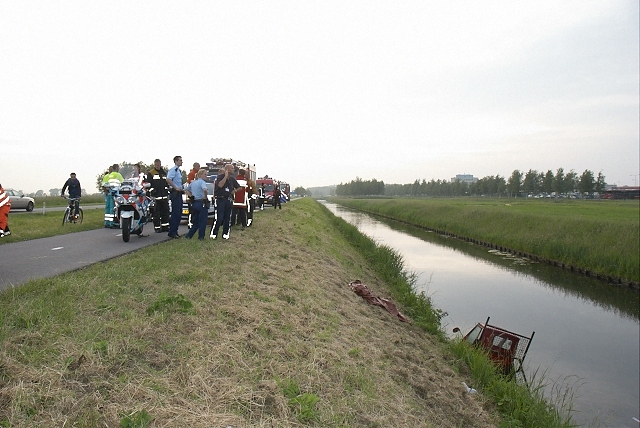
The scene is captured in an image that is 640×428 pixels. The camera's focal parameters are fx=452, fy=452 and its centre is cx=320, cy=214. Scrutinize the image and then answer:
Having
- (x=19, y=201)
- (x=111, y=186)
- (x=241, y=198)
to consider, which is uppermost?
(x=111, y=186)

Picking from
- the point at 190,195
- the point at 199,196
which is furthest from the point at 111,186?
the point at 199,196

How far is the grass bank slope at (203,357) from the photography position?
3.38 meters

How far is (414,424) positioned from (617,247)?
21.5m

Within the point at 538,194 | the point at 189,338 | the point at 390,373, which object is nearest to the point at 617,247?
the point at 390,373

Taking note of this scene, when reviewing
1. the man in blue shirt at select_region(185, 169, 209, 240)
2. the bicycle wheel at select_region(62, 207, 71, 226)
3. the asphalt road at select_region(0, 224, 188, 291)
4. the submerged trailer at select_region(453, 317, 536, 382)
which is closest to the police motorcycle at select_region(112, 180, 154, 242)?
the asphalt road at select_region(0, 224, 188, 291)

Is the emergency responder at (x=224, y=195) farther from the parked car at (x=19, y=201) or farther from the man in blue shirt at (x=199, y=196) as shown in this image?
the parked car at (x=19, y=201)

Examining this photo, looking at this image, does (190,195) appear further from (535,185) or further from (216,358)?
(535,185)

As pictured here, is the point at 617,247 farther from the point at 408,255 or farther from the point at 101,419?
the point at 101,419

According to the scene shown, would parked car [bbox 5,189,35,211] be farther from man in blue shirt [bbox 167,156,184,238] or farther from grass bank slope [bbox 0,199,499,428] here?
grass bank slope [bbox 0,199,499,428]

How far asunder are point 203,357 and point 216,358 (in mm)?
130

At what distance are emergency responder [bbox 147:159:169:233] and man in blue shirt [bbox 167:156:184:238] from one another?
23 cm

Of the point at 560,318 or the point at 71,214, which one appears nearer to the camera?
the point at 560,318

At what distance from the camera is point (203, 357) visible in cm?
434

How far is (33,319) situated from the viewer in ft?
14.6
